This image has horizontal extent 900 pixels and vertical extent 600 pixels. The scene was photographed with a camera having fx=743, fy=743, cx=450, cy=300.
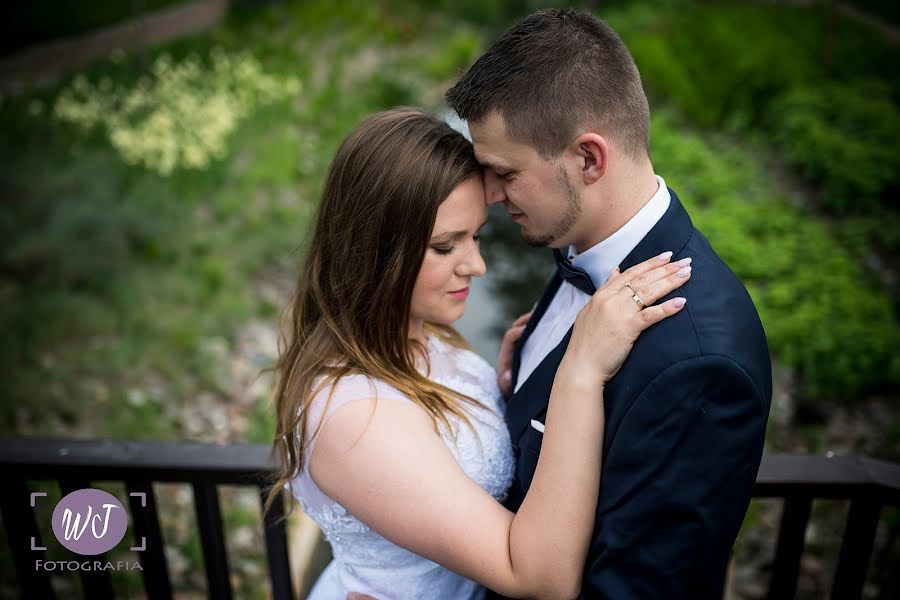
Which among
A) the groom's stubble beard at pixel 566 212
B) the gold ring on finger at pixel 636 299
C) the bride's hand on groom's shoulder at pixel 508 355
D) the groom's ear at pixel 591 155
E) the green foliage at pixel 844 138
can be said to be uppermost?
the groom's ear at pixel 591 155

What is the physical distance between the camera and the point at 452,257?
205 centimetres

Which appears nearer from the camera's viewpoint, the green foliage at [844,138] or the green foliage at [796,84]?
the green foliage at [844,138]

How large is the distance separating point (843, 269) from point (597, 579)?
224 inches

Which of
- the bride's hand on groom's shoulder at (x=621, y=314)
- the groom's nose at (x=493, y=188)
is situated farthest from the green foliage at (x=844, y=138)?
the bride's hand on groom's shoulder at (x=621, y=314)

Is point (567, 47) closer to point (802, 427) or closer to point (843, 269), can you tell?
point (802, 427)

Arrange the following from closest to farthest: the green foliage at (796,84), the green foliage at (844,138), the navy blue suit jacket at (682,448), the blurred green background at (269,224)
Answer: the navy blue suit jacket at (682,448) < the blurred green background at (269,224) < the green foliage at (844,138) < the green foliage at (796,84)

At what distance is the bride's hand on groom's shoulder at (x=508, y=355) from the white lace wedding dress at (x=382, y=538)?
84 millimetres

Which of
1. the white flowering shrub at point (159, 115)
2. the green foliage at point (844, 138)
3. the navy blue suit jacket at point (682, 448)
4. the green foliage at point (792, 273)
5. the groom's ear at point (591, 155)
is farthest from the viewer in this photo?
the green foliage at point (844, 138)

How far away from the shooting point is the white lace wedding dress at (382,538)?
2033 millimetres

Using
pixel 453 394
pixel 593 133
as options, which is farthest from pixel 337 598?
pixel 593 133
